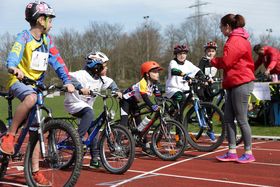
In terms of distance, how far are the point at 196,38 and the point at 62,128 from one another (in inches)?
2502

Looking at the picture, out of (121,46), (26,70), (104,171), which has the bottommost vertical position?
(104,171)

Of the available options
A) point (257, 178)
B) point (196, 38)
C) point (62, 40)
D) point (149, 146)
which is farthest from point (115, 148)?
point (62, 40)

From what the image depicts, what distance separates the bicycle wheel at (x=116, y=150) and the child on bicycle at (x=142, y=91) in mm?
1236

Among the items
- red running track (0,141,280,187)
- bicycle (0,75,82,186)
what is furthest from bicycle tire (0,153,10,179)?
bicycle (0,75,82,186)

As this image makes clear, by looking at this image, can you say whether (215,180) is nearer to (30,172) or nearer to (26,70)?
(30,172)

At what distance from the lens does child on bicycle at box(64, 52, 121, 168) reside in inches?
257

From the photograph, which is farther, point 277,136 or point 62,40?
point 62,40

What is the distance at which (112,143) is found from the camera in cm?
632

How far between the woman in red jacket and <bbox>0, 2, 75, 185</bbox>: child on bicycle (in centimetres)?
256

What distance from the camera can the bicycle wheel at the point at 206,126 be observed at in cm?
773

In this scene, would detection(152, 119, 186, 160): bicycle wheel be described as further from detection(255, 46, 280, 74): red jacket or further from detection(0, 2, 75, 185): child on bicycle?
detection(255, 46, 280, 74): red jacket

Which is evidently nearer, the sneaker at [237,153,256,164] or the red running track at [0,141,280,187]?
the red running track at [0,141,280,187]

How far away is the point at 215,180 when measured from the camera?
223 inches

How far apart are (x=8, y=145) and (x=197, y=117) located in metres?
3.83
